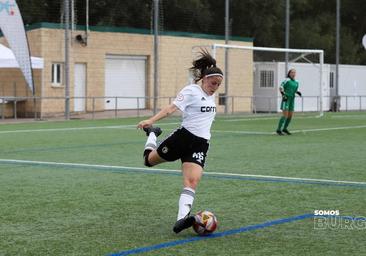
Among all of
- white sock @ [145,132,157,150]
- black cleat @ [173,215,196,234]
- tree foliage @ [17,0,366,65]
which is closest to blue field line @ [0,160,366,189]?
white sock @ [145,132,157,150]

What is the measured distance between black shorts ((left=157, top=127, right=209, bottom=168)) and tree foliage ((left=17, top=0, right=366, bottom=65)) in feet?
93.2

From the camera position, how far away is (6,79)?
1355 inches

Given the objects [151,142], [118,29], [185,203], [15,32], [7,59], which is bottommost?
[185,203]

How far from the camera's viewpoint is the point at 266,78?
43.0m

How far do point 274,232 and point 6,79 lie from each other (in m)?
28.6

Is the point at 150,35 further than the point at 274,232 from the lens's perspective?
Yes

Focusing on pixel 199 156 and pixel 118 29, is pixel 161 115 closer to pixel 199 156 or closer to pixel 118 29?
pixel 199 156

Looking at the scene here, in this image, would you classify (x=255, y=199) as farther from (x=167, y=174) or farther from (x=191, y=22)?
(x=191, y=22)

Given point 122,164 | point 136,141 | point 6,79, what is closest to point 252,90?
point 6,79

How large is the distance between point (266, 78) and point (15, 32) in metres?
17.9

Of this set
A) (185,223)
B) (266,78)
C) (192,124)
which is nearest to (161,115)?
(192,124)

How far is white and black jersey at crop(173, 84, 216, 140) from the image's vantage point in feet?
25.1

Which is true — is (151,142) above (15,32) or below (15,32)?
below

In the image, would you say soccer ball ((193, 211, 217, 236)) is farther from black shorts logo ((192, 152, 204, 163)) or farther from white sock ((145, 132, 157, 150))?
white sock ((145, 132, 157, 150))
